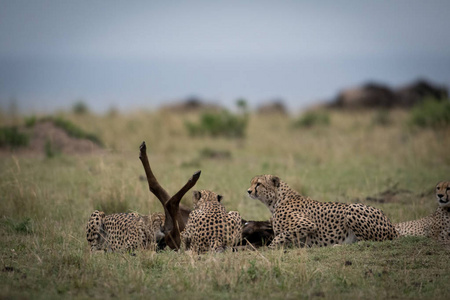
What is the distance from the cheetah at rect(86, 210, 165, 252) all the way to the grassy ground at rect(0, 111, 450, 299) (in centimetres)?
16

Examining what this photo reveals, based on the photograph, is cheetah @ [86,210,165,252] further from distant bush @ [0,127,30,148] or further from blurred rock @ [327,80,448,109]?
blurred rock @ [327,80,448,109]

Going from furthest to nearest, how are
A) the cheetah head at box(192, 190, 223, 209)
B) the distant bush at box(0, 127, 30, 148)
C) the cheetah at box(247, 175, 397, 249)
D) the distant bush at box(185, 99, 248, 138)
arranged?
1. the distant bush at box(185, 99, 248, 138)
2. the distant bush at box(0, 127, 30, 148)
3. the cheetah head at box(192, 190, 223, 209)
4. the cheetah at box(247, 175, 397, 249)

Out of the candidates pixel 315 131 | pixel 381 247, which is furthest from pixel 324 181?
pixel 315 131

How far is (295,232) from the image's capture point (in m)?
7.02

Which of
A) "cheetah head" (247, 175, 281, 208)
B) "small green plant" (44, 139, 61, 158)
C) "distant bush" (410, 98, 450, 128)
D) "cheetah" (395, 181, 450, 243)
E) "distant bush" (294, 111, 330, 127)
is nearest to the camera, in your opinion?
"cheetah" (395, 181, 450, 243)

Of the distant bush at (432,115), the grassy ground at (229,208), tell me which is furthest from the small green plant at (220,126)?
the distant bush at (432,115)

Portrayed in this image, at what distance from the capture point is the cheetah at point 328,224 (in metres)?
6.94

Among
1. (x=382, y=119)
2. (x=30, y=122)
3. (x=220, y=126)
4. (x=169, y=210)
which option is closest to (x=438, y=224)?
(x=169, y=210)

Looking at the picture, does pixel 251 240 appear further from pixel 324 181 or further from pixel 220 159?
pixel 220 159

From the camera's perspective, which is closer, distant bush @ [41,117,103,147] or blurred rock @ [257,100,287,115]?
distant bush @ [41,117,103,147]

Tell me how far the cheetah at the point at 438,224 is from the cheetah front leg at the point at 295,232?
1.18m

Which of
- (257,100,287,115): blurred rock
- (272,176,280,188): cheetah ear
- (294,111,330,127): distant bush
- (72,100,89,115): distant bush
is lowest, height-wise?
(272,176,280,188): cheetah ear

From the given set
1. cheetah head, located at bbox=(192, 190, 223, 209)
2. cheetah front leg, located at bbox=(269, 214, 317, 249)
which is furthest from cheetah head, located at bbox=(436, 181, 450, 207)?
cheetah head, located at bbox=(192, 190, 223, 209)

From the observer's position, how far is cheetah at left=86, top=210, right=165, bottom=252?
265 inches
